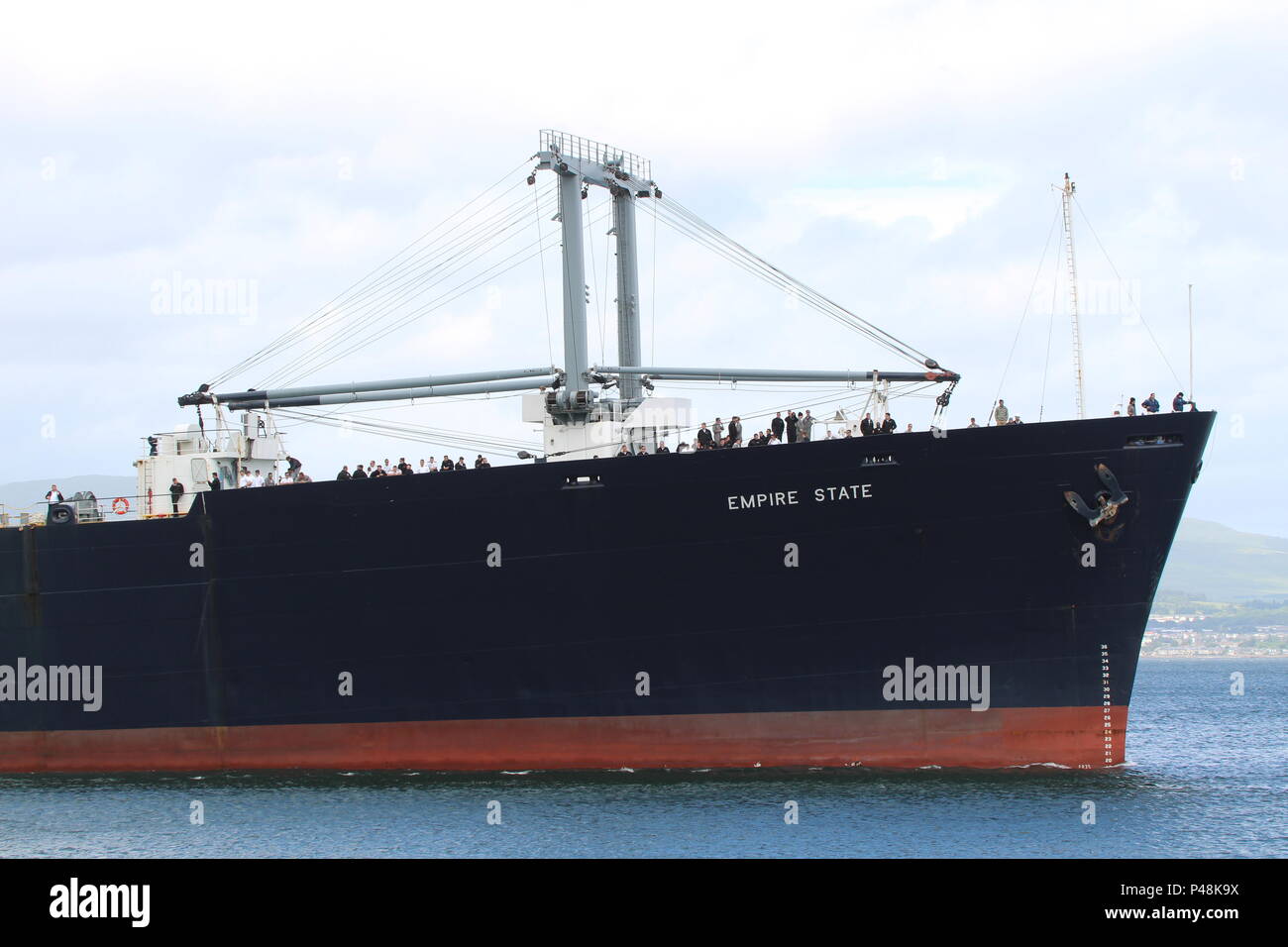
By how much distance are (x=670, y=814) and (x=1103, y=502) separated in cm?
929

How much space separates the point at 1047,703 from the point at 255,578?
15854 mm

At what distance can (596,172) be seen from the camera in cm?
2875

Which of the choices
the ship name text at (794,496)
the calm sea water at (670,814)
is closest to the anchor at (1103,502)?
the ship name text at (794,496)

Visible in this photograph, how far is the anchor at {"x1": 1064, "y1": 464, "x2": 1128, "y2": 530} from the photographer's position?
23.0m

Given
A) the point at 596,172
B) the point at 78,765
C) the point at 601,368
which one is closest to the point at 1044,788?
the point at 601,368

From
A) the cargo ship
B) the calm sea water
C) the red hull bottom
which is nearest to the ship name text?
the cargo ship

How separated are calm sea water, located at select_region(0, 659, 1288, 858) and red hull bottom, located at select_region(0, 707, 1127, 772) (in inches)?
12.9

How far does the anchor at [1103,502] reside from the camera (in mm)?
23047

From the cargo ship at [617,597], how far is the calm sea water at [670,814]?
86cm

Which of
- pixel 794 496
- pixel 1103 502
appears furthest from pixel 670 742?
pixel 1103 502

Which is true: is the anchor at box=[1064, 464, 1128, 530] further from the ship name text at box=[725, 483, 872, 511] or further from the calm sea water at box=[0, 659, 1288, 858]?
the calm sea water at box=[0, 659, 1288, 858]

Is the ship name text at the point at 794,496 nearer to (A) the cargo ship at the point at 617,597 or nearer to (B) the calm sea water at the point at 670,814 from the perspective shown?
(A) the cargo ship at the point at 617,597
